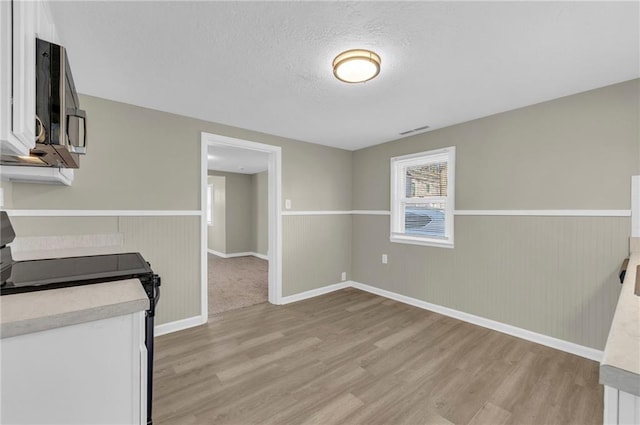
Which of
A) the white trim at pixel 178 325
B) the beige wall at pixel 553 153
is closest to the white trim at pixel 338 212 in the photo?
the beige wall at pixel 553 153

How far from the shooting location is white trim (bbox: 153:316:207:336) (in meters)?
2.71

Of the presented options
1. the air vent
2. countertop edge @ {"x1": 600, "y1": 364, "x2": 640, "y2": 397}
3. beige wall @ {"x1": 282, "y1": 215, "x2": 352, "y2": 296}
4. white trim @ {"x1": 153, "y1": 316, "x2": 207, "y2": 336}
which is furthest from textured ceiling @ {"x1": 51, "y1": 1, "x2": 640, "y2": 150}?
white trim @ {"x1": 153, "y1": 316, "x2": 207, "y2": 336}

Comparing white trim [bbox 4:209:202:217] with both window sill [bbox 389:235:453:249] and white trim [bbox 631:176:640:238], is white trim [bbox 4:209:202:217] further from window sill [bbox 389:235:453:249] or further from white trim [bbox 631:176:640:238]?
white trim [bbox 631:176:640:238]

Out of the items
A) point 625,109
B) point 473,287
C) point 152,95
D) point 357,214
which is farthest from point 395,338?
point 152,95

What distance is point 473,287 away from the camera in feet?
9.89

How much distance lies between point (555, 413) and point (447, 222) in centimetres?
198

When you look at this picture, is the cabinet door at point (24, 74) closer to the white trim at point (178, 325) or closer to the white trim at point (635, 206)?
the white trim at point (178, 325)

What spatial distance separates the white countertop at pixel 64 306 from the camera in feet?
2.62

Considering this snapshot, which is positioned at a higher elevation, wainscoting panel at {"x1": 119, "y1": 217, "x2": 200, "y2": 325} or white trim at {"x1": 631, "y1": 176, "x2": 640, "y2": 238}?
white trim at {"x1": 631, "y1": 176, "x2": 640, "y2": 238}

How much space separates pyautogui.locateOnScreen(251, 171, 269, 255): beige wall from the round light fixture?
5.22m

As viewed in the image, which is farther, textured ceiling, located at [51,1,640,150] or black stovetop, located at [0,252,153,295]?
textured ceiling, located at [51,1,640,150]

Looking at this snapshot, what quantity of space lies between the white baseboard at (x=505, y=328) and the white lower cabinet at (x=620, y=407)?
2105 millimetres

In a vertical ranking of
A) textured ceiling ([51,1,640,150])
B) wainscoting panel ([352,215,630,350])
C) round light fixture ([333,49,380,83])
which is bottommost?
wainscoting panel ([352,215,630,350])

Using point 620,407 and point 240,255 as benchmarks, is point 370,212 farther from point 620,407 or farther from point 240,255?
point 240,255
